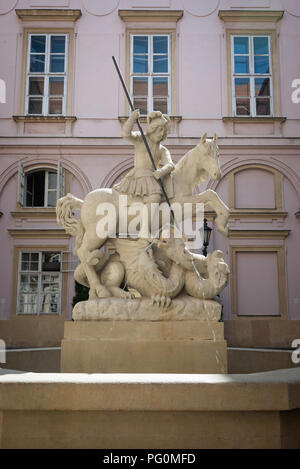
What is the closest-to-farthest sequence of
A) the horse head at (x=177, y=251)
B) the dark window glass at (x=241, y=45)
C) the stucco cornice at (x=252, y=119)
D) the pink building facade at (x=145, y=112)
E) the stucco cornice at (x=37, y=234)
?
1. the horse head at (x=177, y=251)
2. the pink building facade at (x=145, y=112)
3. the stucco cornice at (x=37, y=234)
4. the stucco cornice at (x=252, y=119)
5. the dark window glass at (x=241, y=45)

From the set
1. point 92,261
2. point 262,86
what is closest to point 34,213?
point 262,86

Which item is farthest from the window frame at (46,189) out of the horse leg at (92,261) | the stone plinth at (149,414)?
the stone plinth at (149,414)

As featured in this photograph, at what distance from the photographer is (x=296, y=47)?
59.9ft

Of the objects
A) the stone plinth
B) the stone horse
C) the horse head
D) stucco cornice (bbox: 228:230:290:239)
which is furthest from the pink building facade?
the stone plinth

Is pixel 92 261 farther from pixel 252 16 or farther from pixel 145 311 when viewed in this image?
pixel 252 16

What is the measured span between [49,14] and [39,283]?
988 centimetres

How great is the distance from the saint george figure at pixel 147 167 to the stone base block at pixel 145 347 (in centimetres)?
106

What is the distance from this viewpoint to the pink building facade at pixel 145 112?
16609mm

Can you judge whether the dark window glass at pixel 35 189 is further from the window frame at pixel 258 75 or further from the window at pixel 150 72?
the window frame at pixel 258 75

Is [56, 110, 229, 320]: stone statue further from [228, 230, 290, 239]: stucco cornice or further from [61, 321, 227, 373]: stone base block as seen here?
[228, 230, 290, 239]: stucco cornice

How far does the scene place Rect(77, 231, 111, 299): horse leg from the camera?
16.9ft

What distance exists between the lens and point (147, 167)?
569 centimetres

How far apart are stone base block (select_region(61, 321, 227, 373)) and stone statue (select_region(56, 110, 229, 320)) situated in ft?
0.42
